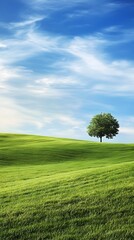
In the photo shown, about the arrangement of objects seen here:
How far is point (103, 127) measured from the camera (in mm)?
108188

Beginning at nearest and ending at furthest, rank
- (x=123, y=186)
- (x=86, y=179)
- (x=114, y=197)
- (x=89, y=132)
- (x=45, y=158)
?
1. (x=114, y=197)
2. (x=123, y=186)
3. (x=86, y=179)
4. (x=45, y=158)
5. (x=89, y=132)

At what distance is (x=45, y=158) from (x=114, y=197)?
90.9 feet

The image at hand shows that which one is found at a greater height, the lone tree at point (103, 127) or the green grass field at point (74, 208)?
the lone tree at point (103, 127)

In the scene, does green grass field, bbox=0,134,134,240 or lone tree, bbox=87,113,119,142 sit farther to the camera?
lone tree, bbox=87,113,119,142

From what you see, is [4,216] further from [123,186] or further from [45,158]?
[45,158]

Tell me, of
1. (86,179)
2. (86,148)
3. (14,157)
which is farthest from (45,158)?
(86,179)

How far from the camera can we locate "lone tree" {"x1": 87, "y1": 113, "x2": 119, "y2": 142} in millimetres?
109188

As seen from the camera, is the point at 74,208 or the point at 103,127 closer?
the point at 74,208

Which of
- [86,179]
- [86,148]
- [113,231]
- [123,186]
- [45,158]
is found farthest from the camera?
[86,148]

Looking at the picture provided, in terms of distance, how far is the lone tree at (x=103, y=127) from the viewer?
4299 inches

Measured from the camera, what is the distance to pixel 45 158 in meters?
42.5

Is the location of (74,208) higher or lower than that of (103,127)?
lower

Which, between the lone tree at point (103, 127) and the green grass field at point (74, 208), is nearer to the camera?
the green grass field at point (74, 208)

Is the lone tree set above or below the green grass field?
above
